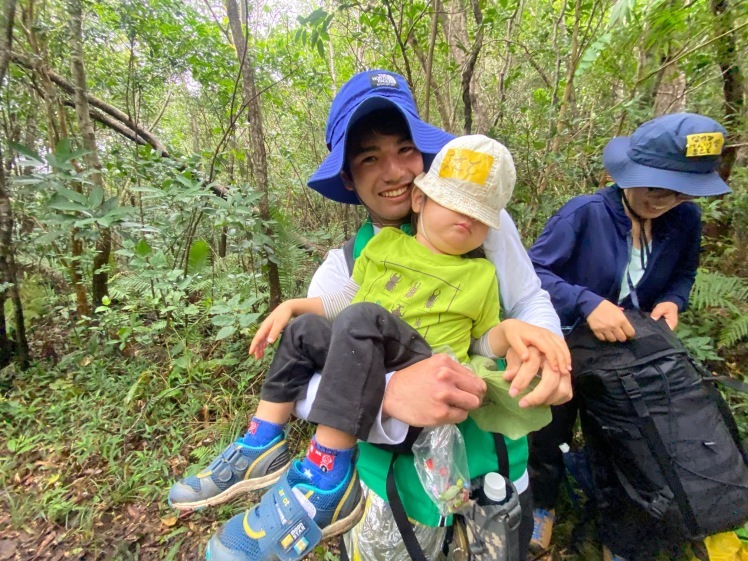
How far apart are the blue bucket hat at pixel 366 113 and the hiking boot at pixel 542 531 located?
1.67 m

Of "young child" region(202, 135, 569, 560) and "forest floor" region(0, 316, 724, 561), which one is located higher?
"young child" region(202, 135, 569, 560)

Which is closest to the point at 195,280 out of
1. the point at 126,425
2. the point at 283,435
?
the point at 126,425

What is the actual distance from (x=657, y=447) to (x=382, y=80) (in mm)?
1579

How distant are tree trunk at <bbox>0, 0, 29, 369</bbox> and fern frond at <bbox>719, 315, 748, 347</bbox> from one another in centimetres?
434

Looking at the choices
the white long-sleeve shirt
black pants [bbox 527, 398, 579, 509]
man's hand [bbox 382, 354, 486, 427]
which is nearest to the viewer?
man's hand [bbox 382, 354, 486, 427]

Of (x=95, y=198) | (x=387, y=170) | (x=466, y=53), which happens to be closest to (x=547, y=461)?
(x=387, y=170)

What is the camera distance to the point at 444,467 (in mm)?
979

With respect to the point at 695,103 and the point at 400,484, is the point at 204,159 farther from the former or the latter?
the point at 695,103

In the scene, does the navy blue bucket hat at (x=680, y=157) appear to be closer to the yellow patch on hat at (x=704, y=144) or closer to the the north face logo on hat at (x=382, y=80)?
the yellow patch on hat at (x=704, y=144)

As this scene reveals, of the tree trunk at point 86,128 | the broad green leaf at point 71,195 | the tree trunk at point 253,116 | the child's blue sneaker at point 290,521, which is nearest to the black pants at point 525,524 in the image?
the child's blue sneaker at point 290,521

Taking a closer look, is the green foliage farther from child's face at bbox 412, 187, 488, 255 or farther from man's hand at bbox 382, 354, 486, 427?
man's hand at bbox 382, 354, 486, 427

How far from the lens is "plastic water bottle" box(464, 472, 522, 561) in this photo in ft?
3.12

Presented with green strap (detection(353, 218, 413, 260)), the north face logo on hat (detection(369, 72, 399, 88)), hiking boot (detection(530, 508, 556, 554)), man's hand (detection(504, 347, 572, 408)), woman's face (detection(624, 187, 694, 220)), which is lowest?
hiking boot (detection(530, 508, 556, 554))

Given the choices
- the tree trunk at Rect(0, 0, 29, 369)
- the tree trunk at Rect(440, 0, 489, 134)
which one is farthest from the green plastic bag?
the tree trunk at Rect(0, 0, 29, 369)
